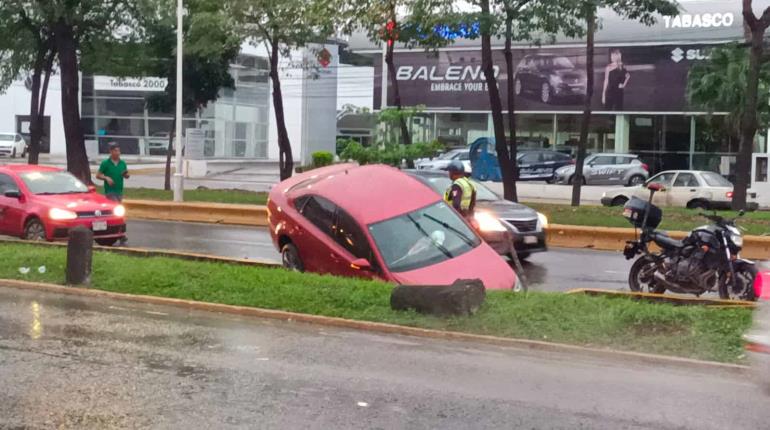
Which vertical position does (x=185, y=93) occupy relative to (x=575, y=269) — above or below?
above

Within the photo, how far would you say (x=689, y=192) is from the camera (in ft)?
99.1

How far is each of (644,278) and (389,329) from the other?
410 centimetres

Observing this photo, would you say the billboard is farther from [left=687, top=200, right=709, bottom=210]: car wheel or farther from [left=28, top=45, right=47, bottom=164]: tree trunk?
[left=28, top=45, right=47, bottom=164]: tree trunk

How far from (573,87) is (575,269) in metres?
31.1

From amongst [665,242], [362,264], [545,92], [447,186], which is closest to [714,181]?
[447,186]

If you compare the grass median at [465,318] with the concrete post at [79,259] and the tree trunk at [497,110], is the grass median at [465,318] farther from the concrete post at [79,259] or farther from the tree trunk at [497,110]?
the tree trunk at [497,110]

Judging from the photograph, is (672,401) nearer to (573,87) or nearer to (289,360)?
(289,360)

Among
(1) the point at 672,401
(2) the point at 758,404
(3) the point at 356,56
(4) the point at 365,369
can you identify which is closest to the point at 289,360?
(4) the point at 365,369

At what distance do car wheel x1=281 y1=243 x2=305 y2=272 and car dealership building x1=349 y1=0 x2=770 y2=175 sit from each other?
30336 millimetres

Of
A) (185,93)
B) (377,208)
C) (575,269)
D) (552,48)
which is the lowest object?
(575,269)

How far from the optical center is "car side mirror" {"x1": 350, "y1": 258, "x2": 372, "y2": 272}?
11734 millimetres

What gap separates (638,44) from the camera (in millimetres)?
44625

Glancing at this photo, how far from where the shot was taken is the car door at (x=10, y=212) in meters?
17.1

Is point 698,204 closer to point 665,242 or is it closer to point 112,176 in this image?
point 112,176
